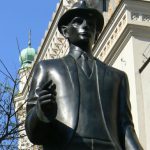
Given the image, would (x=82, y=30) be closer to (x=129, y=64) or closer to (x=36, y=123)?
(x=36, y=123)

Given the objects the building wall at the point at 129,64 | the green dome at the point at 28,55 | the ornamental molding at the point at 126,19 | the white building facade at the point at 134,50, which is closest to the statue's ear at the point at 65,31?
the white building facade at the point at 134,50

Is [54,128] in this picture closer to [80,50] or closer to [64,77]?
[64,77]

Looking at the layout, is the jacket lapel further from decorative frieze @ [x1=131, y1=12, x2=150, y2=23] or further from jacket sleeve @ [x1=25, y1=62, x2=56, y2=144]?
decorative frieze @ [x1=131, y1=12, x2=150, y2=23]

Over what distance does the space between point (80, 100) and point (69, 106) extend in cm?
7

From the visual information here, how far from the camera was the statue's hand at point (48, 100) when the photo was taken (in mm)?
3176

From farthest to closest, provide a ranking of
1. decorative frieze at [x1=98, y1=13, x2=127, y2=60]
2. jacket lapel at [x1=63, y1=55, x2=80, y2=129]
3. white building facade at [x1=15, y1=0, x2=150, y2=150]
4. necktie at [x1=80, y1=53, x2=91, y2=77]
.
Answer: decorative frieze at [x1=98, y1=13, x2=127, y2=60] < white building facade at [x1=15, y1=0, x2=150, y2=150] < necktie at [x1=80, y1=53, x2=91, y2=77] < jacket lapel at [x1=63, y1=55, x2=80, y2=129]

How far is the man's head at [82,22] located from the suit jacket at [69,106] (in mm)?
154

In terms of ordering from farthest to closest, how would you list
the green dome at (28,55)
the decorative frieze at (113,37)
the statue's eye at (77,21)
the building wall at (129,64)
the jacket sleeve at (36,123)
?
1. the green dome at (28,55)
2. the decorative frieze at (113,37)
3. the building wall at (129,64)
4. the statue's eye at (77,21)
5. the jacket sleeve at (36,123)

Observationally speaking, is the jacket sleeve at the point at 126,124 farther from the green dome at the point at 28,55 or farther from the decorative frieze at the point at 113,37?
the green dome at the point at 28,55

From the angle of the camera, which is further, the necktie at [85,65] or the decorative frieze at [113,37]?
the decorative frieze at [113,37]

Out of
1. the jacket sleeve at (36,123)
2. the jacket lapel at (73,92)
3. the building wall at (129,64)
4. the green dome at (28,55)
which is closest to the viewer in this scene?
the jacket sleeve at (36,123)

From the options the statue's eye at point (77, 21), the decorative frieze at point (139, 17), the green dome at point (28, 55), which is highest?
the green dome at point (28, 55)

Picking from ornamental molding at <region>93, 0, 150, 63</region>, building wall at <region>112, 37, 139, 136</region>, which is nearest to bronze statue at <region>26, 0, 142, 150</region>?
building wall at <region>112, 37, 139, 136</region>

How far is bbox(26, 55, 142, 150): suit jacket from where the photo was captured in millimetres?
3371
